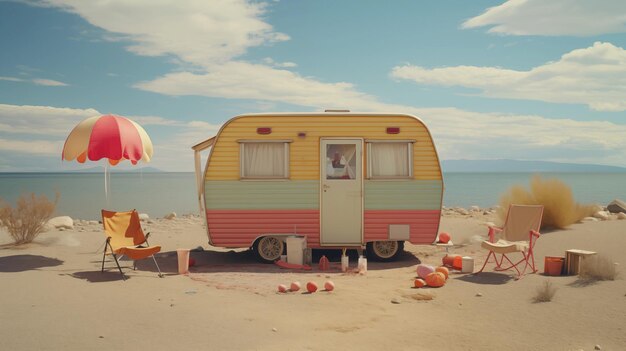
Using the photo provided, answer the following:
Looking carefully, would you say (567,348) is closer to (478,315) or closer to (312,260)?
(478,315)

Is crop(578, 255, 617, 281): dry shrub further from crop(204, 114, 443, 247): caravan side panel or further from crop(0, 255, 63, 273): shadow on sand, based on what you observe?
crop(0, 255, 63, 273): shadow on sand

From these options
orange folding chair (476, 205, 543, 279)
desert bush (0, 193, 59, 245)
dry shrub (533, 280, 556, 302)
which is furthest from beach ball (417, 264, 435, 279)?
desert bush (0, 193, 59, 245)

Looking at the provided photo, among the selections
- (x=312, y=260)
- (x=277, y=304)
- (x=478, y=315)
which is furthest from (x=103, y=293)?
(x=478, y=315)

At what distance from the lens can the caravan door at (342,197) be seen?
31.1 ft

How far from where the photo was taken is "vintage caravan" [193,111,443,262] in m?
9.45

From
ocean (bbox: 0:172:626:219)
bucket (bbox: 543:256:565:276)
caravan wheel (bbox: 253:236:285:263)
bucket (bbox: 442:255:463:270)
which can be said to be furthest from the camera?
ocean (bbox: 0:172:626:219)

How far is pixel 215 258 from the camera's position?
10.2 meters

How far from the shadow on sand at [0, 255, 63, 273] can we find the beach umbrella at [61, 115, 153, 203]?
171cm

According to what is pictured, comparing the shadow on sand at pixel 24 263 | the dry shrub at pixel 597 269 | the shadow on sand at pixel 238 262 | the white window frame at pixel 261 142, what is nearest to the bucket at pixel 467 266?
the shadow on sand at pixel 238 262

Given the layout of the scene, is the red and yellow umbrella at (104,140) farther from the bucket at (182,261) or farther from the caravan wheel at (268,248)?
the caravan wheel at (268,248)

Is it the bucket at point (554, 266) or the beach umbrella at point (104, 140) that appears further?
the beach umbrella at point (104, 140)

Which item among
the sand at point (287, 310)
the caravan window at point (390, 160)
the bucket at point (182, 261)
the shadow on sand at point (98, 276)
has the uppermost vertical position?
the caravan window at point (390, 160)

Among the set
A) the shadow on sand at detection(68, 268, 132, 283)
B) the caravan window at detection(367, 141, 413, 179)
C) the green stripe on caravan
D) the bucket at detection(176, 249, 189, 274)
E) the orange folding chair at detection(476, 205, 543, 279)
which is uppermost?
the caravan window at detection(367, 141, 413, 179)

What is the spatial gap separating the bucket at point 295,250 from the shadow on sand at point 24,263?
3.86m
